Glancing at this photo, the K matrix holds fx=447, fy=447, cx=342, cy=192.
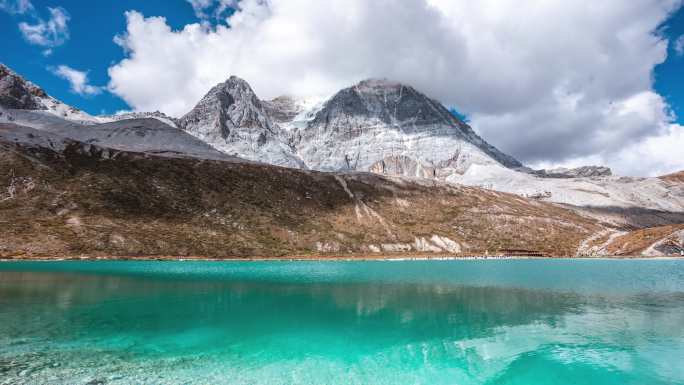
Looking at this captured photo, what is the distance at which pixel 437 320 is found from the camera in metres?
39.1

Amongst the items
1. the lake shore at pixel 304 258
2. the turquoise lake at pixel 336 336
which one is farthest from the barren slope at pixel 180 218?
the turquoise lake at pixel 336 336

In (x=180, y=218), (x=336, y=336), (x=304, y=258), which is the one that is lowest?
(x=336, y=336)

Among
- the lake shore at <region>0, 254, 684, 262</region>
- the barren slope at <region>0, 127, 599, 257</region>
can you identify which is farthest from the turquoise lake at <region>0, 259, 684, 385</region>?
the barren slope at <region>0, 127, 599, 257</region>

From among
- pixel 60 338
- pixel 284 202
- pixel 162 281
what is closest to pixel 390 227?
pixel 284 202

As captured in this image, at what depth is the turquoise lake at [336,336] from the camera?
25047 millimetres

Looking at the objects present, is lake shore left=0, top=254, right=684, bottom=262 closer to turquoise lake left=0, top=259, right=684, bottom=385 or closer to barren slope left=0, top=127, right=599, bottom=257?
barren slope left=0, top=127, right=599, bottom=257

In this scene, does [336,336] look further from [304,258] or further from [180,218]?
[180,218]

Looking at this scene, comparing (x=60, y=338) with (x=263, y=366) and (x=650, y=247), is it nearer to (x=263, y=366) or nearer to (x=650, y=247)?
(x=263, y=366)

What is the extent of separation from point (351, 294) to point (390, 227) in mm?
130068

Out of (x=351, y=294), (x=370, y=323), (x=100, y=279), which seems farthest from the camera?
(x=100, y=279)

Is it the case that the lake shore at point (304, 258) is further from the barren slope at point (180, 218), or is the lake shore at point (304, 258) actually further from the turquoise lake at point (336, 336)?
the turquoise lake at point (336, 336)

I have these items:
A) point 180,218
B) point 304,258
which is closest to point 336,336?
point 304,258

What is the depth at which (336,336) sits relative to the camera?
1315 inches

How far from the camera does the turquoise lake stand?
82.2 feet
